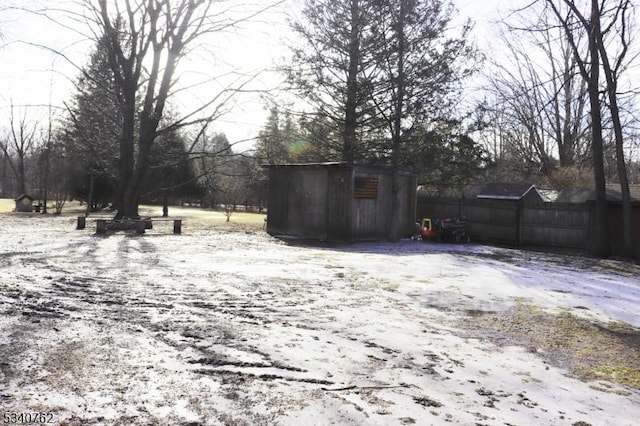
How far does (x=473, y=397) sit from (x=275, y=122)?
20638 mm

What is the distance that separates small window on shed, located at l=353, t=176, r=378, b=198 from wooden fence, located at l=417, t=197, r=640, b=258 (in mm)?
5955

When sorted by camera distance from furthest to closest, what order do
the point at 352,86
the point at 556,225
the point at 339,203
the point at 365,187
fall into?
the point at 352,86 < the point at 556,225 < the point at 365,187 < the point at 339,203

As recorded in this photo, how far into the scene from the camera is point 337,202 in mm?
16656

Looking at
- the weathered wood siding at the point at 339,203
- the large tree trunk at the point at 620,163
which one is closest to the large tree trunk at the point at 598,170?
the large tree trunk at the point at 620,163

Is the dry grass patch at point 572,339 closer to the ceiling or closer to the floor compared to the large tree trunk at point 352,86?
closer to the floor

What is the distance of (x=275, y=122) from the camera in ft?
77.3

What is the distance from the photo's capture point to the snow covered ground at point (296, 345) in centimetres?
351

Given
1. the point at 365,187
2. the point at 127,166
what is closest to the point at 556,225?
the point at 365,187

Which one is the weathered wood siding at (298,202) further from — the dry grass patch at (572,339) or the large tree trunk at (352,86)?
the dry grass patch at (572,339)

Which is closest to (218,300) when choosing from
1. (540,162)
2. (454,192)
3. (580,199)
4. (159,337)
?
(159,337)

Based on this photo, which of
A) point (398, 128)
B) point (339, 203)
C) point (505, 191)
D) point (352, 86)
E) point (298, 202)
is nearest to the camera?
point (339, 203)

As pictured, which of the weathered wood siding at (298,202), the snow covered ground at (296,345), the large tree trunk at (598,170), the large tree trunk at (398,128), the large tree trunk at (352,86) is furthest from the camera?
the large tree trunk at (352,86)

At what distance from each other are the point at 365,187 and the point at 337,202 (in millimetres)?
996

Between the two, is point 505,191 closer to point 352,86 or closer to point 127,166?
point 352,86
